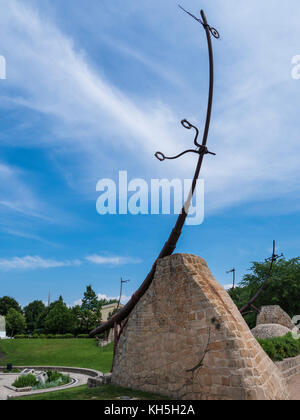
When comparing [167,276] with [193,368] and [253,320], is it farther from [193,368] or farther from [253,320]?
[253,320]

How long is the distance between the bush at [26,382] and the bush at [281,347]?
11.7 meters

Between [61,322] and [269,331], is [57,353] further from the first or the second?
[269,331]

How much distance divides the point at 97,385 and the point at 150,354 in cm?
261

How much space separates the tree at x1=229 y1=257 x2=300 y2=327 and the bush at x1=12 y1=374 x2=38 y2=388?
19.5 metres

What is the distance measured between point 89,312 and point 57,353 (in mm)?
15394

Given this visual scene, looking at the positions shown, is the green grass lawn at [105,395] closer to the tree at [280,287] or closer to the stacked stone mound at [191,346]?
the stacked stone mound at [191,346]

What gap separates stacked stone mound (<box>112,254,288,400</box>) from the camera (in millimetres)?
Answer: 6090

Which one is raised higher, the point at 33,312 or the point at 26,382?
the point at 26,382

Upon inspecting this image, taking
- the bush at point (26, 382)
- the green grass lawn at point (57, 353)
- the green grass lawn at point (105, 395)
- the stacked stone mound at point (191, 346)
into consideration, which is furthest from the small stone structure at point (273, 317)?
the green grass lawn at point (105, 395)

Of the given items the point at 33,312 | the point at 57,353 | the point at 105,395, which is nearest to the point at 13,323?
the point at 33,312

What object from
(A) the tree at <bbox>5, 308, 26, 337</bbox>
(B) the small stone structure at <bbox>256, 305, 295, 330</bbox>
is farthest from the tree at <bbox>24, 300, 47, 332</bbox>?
(B) the small stone structure at <bbox>256, 305, 295, 330</bbox>

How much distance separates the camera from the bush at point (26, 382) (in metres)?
Answer: 16.0

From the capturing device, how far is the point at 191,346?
6.92 meters

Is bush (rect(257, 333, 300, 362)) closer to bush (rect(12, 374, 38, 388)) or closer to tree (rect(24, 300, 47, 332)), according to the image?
bush (rect(12, 374, 38, 388))
